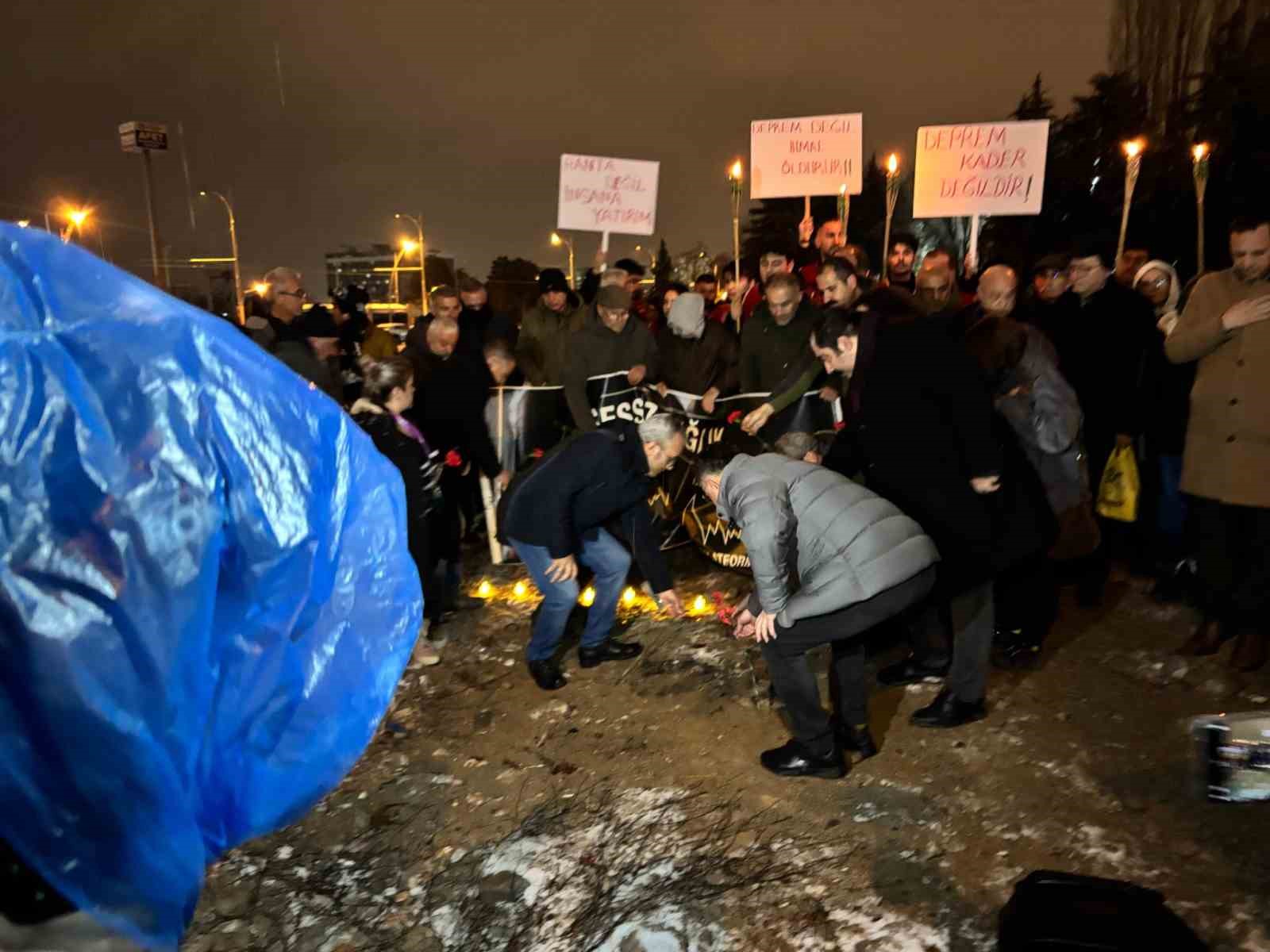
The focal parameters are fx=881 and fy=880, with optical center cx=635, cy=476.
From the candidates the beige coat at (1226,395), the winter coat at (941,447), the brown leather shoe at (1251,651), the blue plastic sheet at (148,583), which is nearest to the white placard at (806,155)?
the beige coat at (1226,395)

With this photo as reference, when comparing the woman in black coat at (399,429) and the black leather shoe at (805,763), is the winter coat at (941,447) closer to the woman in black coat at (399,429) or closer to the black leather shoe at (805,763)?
the black leather shoe at (805,763)

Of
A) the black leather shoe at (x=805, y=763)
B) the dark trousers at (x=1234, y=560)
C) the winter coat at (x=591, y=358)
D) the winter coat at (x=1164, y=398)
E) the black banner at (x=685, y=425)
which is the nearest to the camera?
the black leather shoe at (x=805, y=763)

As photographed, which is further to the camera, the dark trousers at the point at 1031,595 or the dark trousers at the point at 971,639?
the dark trousers at the point at 1031,595

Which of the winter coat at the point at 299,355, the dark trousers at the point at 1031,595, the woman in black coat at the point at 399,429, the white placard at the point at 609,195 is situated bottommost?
the dark trousers at the point at 1031,595

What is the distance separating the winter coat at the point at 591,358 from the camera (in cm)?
627

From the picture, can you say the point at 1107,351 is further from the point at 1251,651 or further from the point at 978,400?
the point at 978,400

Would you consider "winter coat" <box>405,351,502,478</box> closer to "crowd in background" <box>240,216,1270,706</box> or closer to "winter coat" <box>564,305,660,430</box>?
"crowd in background" <box>240,216,1270,706</box>

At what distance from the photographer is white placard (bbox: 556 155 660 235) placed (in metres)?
7.99

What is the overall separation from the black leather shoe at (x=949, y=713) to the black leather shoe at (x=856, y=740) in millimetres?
340

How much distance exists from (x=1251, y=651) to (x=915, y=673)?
173cm

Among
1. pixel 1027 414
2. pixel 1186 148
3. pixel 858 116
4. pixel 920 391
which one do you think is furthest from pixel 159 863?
pixel 1186 148

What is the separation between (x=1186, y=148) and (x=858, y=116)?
891 cm

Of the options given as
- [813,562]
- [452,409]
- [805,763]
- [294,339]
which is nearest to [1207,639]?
[805,763]

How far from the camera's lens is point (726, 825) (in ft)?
11.5
